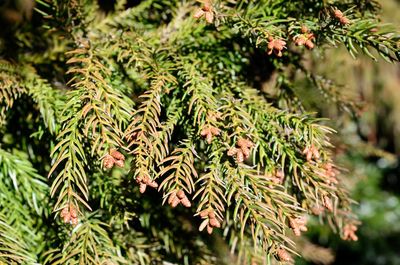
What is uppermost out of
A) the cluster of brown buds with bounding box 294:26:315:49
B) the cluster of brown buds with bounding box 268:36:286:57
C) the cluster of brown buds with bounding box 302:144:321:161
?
the cluster of brown buds with bounding box 294:26:315:49

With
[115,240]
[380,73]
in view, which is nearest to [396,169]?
[380,73]

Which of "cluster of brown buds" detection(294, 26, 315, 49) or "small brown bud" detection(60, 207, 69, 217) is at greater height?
"cluster of brown buds" detection(294, 26, 315, 49)

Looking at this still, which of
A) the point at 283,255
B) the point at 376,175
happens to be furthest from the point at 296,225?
the point at 376,175

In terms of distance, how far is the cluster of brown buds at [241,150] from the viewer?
49 centimetres

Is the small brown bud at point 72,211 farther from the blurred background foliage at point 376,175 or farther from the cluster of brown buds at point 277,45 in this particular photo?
the blurred background foliage at point 376,175

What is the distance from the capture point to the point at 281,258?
461 mm

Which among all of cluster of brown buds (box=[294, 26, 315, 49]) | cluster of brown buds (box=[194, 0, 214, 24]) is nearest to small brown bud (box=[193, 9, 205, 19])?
cluster of brown buds (box=[194, 0, 214, 24])

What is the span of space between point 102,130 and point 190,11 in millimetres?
306

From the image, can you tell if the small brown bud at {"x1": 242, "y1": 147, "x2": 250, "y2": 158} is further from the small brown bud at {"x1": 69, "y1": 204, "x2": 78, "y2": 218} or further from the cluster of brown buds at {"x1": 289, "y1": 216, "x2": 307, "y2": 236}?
the small brown bud at {"x1": 69, "y1": 204, "x2": 78, "y2": 218}

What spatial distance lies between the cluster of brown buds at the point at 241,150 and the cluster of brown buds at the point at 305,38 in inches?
4.8

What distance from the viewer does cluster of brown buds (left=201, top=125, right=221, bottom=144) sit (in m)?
0.50

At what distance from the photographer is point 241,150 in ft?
1.62

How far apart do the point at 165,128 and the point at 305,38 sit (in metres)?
0.18

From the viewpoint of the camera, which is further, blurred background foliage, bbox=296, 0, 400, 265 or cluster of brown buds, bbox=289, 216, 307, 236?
blurred background foliage, bbox=296, 0, 400, 265
